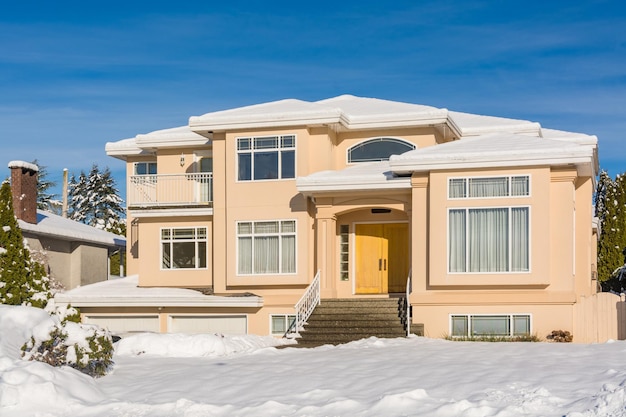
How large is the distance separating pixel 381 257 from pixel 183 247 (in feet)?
19.5

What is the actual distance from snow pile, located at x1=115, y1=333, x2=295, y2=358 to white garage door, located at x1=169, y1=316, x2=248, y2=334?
5126mm

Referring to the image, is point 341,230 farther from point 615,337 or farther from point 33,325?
point 33,325

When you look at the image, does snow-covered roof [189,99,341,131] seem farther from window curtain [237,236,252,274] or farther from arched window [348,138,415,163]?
window curtain [237,236,252,274]

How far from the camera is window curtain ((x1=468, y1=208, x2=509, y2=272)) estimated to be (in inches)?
913

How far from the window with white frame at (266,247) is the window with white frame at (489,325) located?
5.25m

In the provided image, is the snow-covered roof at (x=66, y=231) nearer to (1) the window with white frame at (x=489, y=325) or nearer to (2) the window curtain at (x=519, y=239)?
(1) the window with white frame at (x=489, y=325)

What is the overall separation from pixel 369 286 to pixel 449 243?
12.5 feet

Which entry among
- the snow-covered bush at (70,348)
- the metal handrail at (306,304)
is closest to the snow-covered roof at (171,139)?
the metal handrail at (306,304)

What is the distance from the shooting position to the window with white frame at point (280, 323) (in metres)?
26.6

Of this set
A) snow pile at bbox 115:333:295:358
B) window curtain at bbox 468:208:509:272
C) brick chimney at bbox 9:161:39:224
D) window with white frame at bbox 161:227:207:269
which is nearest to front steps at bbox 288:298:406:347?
snow pile at bbox 115:333:295:358

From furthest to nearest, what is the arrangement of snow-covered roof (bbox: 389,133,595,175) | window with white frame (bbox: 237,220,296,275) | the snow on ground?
window with white frame (bbox: 237,220,296,275) → snow-covered roof (bbox: 389,133,595,175) → the snow on ground

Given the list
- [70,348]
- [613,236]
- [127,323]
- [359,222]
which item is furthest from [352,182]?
[613,236]

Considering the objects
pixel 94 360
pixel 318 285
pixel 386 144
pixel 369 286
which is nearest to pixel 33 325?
pixel 94 360

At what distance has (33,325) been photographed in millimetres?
18047
